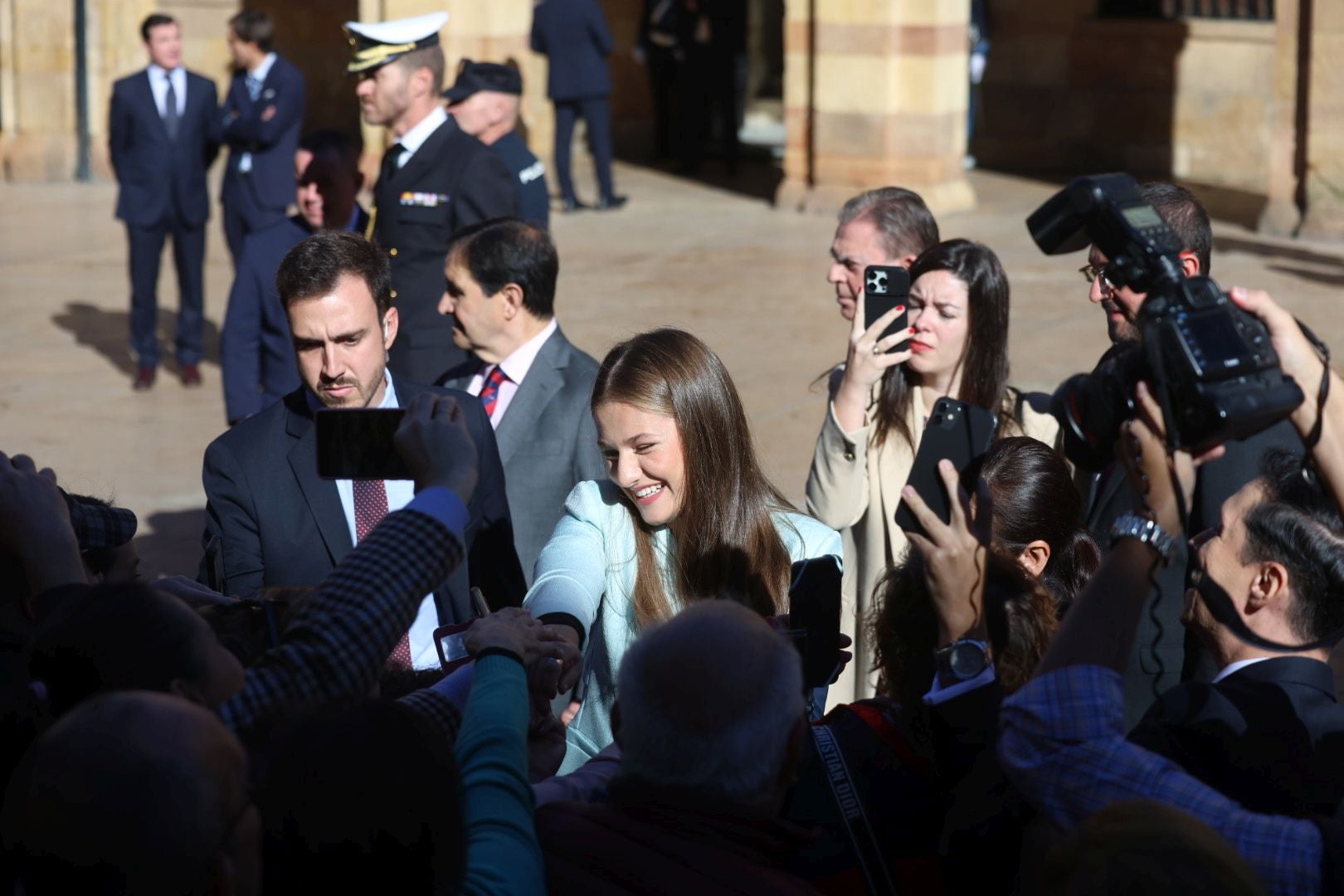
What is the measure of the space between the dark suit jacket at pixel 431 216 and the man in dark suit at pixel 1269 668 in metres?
3.67

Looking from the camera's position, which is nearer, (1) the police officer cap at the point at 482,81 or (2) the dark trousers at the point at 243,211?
(1) the police officer cap at the point at 482,81

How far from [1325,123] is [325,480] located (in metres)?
10.6

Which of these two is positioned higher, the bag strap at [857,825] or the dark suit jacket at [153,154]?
the dark suit jacket at [153,154]

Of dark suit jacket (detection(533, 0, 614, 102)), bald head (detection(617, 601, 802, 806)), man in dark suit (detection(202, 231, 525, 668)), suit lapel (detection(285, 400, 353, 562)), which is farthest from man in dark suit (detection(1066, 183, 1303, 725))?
dark suit jacket (detection(533, 0, 614, 102))

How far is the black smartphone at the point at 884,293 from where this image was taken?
382cm

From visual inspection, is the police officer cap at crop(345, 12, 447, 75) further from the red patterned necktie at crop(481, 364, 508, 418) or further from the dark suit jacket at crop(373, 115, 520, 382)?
the red patterned necktie at crop(481, 364, 508, 418)

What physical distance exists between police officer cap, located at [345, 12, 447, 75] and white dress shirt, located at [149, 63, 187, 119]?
11.5 ft

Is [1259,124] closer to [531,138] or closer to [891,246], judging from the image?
[531,138]

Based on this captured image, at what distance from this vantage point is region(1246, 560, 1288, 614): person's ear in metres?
2.67

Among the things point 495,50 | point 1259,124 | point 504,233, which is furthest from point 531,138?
point 504,233

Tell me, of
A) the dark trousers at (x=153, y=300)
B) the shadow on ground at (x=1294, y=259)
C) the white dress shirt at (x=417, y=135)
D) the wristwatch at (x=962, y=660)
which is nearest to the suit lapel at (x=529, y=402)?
the white dress shirt at (x=417, y=135)

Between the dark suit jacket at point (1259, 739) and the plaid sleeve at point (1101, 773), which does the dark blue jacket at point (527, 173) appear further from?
the plaid sleeve at point (1101, 773)

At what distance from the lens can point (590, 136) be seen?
15000 millimetres

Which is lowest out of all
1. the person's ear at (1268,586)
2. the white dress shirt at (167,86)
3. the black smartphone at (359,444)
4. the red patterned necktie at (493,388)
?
the red patterned necktie at (493,388)
